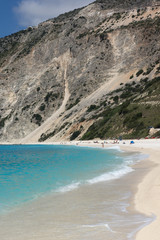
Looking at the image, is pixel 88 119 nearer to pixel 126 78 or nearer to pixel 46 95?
pixel 126 78

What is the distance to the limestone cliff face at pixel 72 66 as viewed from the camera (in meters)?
74.6

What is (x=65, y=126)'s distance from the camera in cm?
6806

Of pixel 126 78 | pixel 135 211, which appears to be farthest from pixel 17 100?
pixel 135 211

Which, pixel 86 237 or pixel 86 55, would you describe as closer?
pixel 86 237

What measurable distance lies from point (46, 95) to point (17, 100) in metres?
12.7

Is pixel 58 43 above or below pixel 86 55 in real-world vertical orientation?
above

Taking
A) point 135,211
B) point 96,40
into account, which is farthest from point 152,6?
point 135,211

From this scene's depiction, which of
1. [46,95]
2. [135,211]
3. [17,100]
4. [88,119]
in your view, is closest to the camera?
[135,211]

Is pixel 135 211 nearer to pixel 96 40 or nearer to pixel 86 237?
pixel 86 237

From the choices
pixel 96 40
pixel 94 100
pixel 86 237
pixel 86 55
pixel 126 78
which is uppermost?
pixel 96 40

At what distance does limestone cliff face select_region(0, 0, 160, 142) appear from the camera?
74562mm

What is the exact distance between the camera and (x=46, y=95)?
87.4 metres

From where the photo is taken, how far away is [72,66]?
9038 cm

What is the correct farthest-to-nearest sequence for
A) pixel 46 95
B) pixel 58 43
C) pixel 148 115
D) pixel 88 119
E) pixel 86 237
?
pixel 58 43 → pixel 46 95 → pixel 88 119 → pixel 148 115 → pixel 86 237
